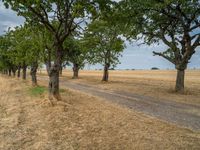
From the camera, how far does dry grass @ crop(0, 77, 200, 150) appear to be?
967 centimetres

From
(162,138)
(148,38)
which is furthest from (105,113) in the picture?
(148,38)

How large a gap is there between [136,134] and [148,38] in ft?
69.4

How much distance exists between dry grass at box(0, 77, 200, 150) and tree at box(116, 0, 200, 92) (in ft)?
47.0

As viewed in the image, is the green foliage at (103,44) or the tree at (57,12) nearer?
the tree at (57,12)

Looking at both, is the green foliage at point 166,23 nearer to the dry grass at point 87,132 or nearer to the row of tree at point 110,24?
the row of tree at point 110,24

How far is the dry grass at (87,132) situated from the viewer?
9.67 meters

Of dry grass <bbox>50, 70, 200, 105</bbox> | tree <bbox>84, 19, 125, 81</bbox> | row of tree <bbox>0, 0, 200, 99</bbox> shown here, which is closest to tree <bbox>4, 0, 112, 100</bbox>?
row of tree <bbox>0, 0, 200, 99</bbox>

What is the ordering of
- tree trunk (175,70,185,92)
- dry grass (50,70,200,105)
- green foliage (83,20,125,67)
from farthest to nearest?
green foliage (83,20,125,67) < tree trunk (175,70,185,92) < dry grass (50,70,200,105)

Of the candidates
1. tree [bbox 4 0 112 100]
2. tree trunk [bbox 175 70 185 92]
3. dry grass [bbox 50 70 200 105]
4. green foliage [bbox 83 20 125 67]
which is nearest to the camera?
tree [bbox 4 0 112 100]

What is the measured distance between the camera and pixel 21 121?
43.5 feet

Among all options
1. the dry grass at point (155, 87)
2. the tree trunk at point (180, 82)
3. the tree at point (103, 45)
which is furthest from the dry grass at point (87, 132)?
the tree at point (103, 45)

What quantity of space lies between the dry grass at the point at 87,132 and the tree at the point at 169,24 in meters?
14.3

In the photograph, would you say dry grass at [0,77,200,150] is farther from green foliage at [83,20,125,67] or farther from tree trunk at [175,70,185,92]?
green foliage at [83,20,125,67]

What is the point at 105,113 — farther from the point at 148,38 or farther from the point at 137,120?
the point at 148,38
